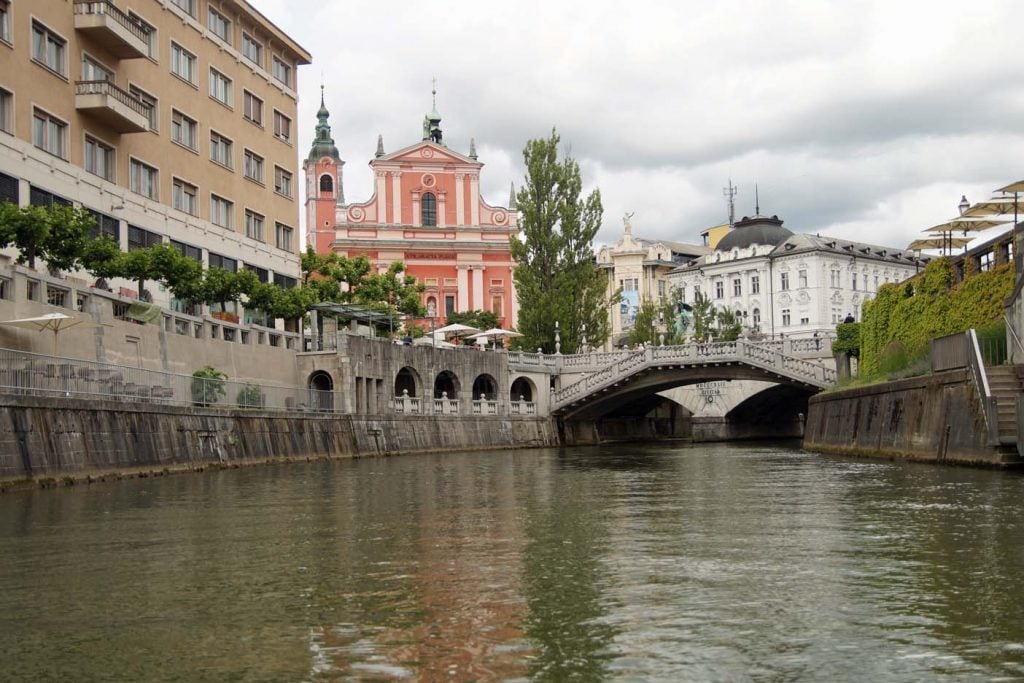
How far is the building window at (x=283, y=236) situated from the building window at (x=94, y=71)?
16244 millimetres

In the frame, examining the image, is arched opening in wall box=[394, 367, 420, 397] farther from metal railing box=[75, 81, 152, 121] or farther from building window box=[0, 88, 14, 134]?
building window box=[0, 88, 14, 134]

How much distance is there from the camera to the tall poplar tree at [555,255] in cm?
7588

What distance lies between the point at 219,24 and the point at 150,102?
27.4ft

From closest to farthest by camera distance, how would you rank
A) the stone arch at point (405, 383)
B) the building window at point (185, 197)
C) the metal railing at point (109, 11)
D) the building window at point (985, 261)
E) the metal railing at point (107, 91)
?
1. the building window at point (985, 261)
2. the metal railing at point (107, 91)
3. the metal railing at point (109, 11)
4. the building window at point (185, 197)
5. the stone arch at point (405, 383)

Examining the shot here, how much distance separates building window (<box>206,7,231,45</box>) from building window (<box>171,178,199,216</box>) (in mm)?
7737

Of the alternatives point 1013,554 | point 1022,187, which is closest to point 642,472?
point 1022,187

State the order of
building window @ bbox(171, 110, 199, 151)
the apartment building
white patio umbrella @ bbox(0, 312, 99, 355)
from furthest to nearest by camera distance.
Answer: building window @ bbox(171, 110, 199, 151) < the apartment building < white patio umbrella @ bbox(0, 312, 99, 355)

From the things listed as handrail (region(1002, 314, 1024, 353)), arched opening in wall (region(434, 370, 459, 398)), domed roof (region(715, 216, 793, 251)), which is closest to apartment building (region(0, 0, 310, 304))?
arched opening in wall (region(434, 370, 459, 398))

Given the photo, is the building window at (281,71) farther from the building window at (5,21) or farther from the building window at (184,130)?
the building window at (5,21)

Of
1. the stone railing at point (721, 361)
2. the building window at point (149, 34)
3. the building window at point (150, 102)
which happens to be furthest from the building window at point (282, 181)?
the stone railing at point (721, 361)

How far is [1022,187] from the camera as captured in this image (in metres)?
35.8

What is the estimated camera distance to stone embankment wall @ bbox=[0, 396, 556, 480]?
1048 inches

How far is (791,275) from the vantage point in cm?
12406

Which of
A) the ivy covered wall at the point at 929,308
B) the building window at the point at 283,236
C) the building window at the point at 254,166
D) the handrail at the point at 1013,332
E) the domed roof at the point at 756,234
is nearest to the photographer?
the handrail at the point at 1013,332
